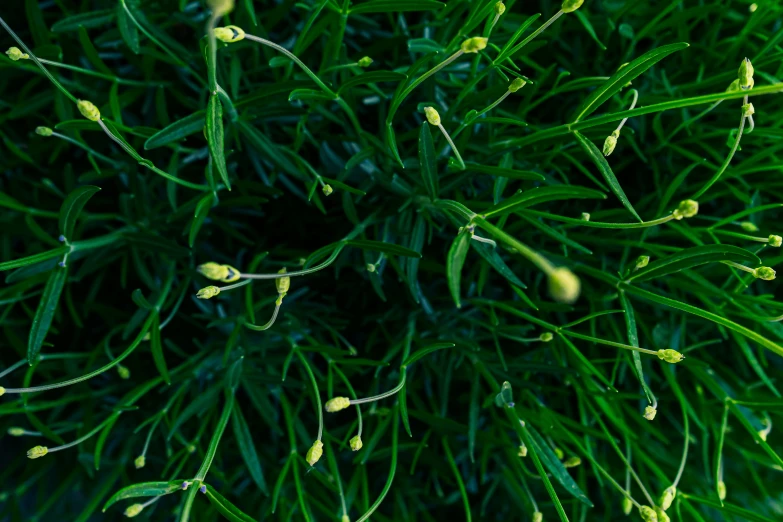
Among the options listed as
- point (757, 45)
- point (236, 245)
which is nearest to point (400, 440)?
point (236, 245)

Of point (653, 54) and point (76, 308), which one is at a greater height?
point (653, 54)

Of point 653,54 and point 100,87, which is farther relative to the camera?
point 100,87

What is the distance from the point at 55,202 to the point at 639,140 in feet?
1.51

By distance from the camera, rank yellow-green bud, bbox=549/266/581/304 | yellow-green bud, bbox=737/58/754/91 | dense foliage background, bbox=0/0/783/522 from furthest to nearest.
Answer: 1. dense foliage background, bbox=0/0/783/522
2. yellow-green bud, bbox=737/58/754/91
3. yellow-green bud, bbox=549/266/581/304

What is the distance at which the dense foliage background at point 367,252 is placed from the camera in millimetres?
415

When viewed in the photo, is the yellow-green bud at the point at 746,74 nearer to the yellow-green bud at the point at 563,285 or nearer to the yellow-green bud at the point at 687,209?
the yellow-green bud at the point at 687,209

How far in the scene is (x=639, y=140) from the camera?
51 centimetres

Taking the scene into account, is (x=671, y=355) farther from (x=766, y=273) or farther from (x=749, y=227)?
(x=749, y=227)

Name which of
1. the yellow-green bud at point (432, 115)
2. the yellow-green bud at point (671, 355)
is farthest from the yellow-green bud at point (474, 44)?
the yellow-green bud at point (671, 355)

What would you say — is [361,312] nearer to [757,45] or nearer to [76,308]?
[76,308]

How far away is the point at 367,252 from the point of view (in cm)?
42

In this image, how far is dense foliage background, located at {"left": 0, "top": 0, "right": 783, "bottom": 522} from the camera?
415mm

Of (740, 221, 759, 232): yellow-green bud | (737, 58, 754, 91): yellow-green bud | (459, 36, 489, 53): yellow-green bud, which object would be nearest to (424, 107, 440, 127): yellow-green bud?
(459, 36, 489, 53): yellow-green bud

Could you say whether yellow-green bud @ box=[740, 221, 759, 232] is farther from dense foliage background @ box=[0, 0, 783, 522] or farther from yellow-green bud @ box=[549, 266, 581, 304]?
yellow-green bud @ box=[549, 266, 581, 304]
